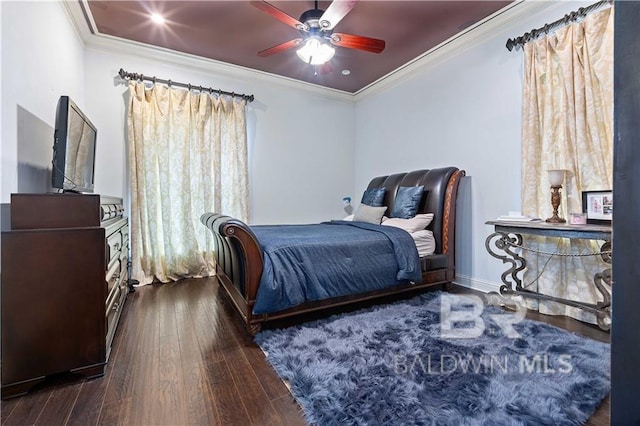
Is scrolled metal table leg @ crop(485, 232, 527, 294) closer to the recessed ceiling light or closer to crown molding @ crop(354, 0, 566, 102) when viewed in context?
crown molding @ crop(354, 0, 566, 102)

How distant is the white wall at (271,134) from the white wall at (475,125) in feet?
4.10

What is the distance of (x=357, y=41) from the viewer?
2.59m

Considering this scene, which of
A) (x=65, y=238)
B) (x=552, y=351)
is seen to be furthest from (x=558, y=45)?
(x=65, y=238)

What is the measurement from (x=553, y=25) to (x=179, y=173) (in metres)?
4.08

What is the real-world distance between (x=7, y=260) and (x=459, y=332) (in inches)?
106

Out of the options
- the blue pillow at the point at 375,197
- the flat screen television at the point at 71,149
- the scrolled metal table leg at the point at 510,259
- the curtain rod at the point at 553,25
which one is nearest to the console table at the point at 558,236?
the scrolled metal table leg at the point at 510,259

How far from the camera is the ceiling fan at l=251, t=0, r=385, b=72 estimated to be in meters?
2.26

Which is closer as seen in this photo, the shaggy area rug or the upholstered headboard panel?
the shaggy area rug

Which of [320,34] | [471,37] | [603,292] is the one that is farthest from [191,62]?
[603,292]

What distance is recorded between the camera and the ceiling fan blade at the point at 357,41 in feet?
8.31

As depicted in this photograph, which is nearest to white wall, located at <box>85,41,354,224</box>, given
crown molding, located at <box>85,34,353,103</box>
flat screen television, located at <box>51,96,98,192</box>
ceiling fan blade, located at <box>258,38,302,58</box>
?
crown molding, located at <box>85,34,353,103</box>

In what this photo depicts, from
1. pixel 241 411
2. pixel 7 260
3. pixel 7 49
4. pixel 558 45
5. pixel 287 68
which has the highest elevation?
pixel 287 68

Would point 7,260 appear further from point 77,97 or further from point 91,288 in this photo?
point 77,97

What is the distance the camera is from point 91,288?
1.58 meters
